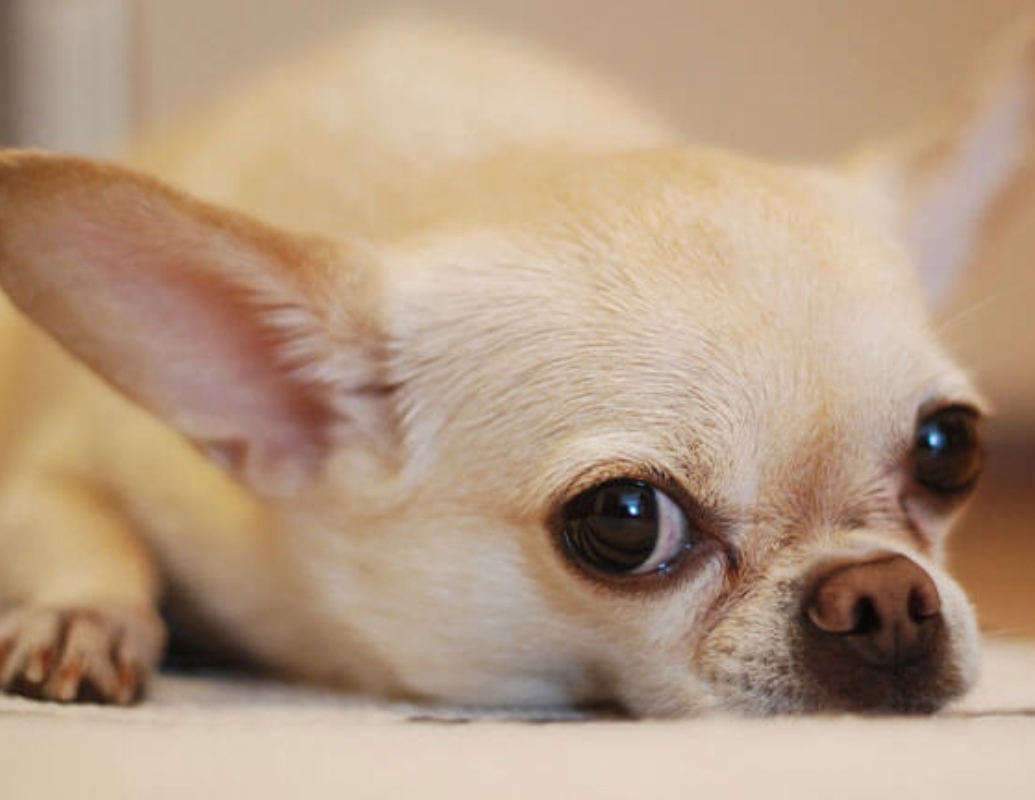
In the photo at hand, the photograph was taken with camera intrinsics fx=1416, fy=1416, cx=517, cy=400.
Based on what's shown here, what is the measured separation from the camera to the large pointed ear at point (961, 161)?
227cm

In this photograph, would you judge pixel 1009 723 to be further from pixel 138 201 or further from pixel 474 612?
pixel 138 201

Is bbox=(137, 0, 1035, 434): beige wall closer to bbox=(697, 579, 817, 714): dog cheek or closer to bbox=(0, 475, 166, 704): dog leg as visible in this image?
bbox=(0, 475, 166, 704): dog leg

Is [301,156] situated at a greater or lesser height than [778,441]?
greater

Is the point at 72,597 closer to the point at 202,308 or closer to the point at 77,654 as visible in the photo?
the point at 77,654

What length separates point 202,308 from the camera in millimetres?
1728

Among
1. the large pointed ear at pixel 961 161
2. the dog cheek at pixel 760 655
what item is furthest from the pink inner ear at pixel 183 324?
the large pointed ear at pixel 961 161

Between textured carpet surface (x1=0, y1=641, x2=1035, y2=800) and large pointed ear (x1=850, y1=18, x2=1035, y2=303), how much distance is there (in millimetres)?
1132

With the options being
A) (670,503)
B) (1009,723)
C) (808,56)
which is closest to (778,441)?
(670,503)

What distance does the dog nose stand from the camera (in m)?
1.42

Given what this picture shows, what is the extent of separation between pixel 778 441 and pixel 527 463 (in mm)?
281

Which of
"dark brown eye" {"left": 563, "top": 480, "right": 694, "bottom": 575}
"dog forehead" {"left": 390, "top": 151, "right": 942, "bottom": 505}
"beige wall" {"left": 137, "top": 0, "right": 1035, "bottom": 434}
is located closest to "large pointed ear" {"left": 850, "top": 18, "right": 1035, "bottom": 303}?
"dog forehead" {"left": 390, "top": 151, "right": 942, "bottom": 505}

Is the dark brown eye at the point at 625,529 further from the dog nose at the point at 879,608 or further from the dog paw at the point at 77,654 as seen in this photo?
the dog paw at the point at 77,654

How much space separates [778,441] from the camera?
4.95 ft

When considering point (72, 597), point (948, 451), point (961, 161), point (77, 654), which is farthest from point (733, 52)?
point (77, 654)
